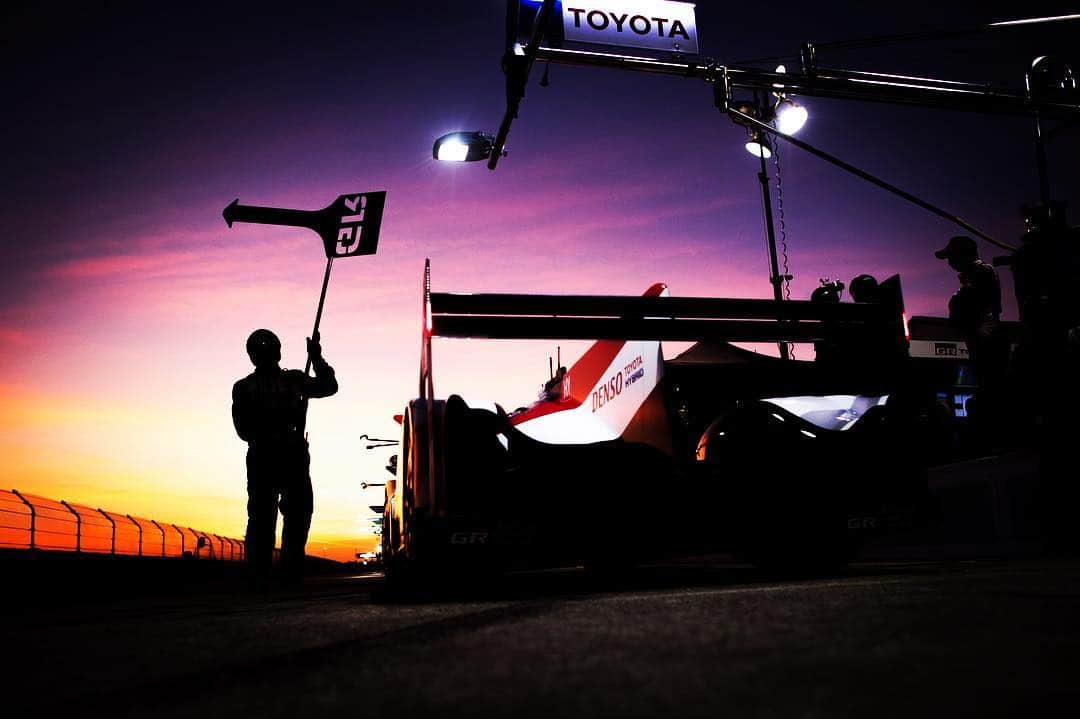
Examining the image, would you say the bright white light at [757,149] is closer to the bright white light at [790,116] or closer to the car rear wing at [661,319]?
the bright white light at [790,116]

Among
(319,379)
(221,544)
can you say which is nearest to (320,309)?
(319,379)

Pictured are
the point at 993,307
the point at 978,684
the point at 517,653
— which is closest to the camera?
the point at 978,684

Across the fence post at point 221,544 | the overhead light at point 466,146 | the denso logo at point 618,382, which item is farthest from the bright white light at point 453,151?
A: the fence post at point 221,544

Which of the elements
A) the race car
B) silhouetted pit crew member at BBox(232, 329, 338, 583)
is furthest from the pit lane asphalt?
silhouetted pit crew member at BBox(232, 329, 338, 583)

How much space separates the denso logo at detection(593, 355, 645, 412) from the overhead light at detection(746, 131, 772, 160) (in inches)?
354

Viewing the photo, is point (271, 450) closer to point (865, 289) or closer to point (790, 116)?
point (865, 289)

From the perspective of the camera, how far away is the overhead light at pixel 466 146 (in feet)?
31.2

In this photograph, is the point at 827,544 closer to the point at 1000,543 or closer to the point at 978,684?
the point at 978,684

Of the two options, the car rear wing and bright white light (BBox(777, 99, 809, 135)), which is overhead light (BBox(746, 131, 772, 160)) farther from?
the car rear wing

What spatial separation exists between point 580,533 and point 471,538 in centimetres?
59

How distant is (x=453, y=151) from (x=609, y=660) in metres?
8.41

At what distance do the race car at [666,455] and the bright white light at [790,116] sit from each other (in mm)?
6199

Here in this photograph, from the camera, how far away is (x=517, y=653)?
207cm

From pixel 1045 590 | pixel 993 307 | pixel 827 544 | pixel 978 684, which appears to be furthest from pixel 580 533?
pixel 993 307
